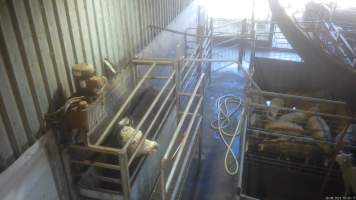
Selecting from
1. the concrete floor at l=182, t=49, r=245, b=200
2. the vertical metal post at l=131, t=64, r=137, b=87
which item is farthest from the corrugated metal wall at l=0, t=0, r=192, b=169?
the concrete floor at l=182, t=49, r=245, b=200

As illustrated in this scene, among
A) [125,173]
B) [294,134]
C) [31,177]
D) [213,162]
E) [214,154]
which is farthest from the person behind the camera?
[214,154]

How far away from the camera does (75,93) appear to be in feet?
8.28

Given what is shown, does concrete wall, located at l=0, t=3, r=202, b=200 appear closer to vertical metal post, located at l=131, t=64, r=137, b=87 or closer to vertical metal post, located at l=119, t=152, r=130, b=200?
vertical metal post, located at l=119, t=152, r=130, b=200

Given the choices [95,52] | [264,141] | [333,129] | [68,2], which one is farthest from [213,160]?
[68,2]

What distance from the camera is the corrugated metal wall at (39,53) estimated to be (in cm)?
195

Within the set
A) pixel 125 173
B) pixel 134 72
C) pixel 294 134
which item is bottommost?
pixel 294 134

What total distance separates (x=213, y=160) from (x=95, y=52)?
9.64 feet

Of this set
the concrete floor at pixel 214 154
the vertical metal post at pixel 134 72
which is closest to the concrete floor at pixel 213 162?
the concrete floor at pixel 214 154

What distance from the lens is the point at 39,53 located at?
2197mm

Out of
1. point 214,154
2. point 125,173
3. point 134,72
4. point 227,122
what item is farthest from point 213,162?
point 125,173

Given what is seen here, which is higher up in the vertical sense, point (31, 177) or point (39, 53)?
point (39, 53)

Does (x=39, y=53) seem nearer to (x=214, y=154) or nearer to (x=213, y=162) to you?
(x=213, y=162)

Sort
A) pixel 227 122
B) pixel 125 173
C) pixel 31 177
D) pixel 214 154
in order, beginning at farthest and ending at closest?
pixel 227 122 < pixel 214 154 < pixel 125 173 < pixel 31 177

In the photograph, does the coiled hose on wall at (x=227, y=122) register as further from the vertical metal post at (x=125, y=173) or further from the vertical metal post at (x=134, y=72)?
the vertical metal post at (x=125, y=173)
